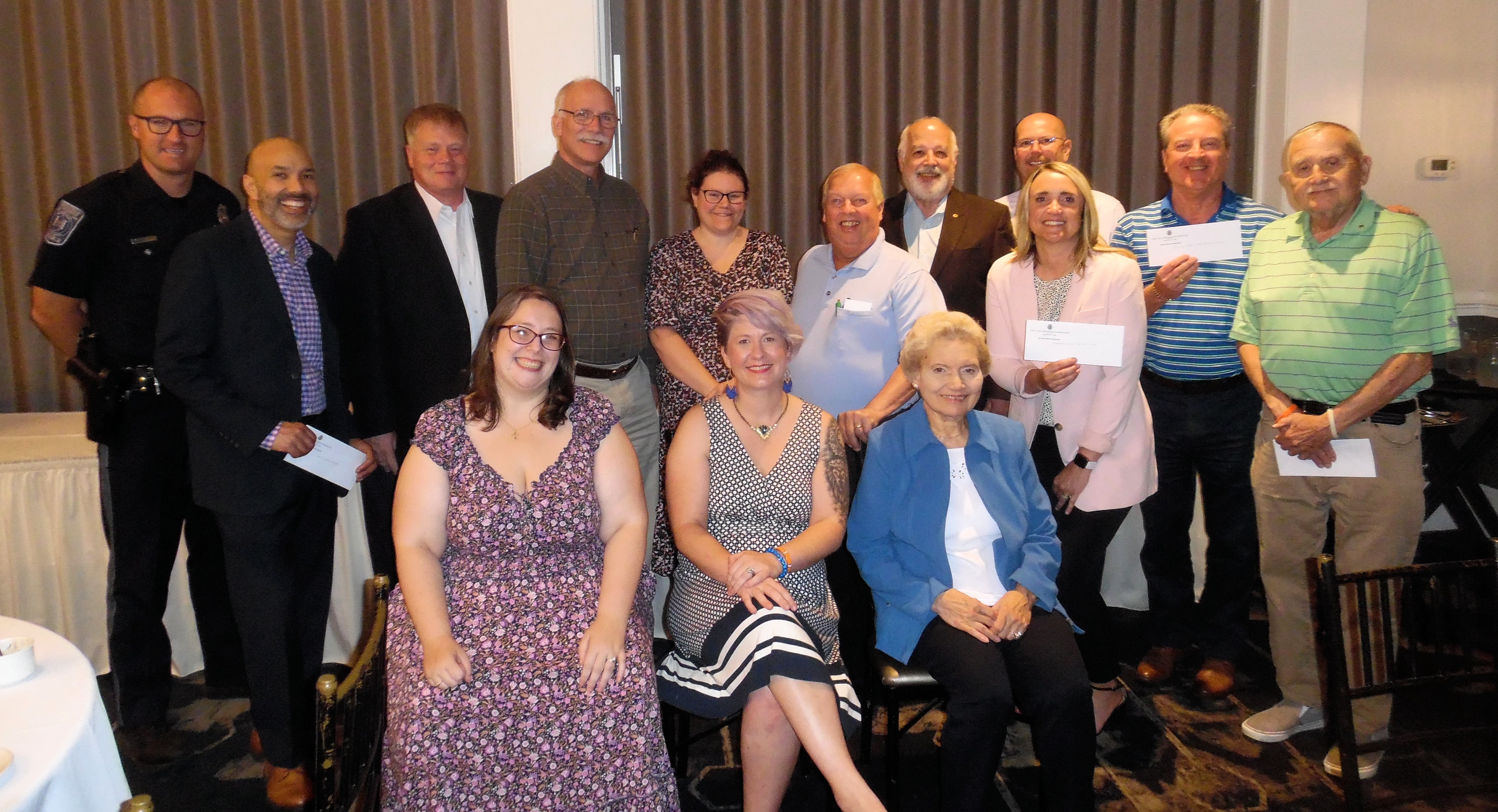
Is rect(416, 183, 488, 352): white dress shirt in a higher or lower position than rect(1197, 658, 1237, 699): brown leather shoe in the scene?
higher

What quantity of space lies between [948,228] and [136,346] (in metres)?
2.51

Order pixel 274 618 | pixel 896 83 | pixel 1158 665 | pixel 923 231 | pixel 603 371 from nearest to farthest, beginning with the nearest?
pixel 274 618 < pixel 603 371 < pixel 1158 665 < pixel 923 231 < pixel 896 83

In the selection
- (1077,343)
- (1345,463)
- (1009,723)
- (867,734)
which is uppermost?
(1077,343)

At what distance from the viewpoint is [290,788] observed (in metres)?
2.54

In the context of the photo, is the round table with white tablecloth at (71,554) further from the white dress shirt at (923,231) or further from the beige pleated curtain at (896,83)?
the white dress shirt at (923,231)

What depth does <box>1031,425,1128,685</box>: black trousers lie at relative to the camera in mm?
2664

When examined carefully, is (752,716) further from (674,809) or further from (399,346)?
(399,346)

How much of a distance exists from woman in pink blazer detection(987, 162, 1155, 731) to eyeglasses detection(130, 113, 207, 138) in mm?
2399

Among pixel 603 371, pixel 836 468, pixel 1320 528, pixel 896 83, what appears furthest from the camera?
pixel 896 83

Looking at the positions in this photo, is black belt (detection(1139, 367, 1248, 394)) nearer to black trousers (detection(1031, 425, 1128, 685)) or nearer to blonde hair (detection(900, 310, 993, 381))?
black trousers (detection(1031, 425, 1128, 685))

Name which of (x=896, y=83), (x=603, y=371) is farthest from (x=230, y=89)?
(x=896, y=83)

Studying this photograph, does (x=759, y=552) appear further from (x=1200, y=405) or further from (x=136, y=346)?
(x=136, y=346)

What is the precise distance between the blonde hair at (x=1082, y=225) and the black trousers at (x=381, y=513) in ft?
6.64

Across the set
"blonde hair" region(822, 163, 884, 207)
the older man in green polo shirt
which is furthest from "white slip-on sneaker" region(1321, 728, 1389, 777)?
"blonde hair" region(822, 163, 884, 207)
